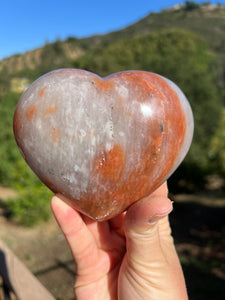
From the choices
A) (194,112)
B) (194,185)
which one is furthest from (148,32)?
(194,185)

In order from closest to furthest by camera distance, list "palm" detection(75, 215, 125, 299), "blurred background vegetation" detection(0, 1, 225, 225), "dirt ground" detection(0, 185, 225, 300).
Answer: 1. "palm" detection(75, 215, 125, 299)
2. "dirt ground" detection(0, 185, 225, 300)
3. "blurred background vegetation" detection(0, 1, 225, 225)

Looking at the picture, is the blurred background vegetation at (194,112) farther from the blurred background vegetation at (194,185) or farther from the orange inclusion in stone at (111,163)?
the orange inclusion in stone at (111,163)

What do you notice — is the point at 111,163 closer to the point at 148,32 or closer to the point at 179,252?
the point at 179,252

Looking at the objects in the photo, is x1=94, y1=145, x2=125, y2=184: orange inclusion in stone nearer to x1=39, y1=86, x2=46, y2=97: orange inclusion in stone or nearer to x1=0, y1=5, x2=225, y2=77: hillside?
x1=39, y1=86, x2=46, y2=97: orange inclusion in stone

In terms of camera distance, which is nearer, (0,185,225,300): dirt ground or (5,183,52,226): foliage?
(0,185,225,300): dirt ground

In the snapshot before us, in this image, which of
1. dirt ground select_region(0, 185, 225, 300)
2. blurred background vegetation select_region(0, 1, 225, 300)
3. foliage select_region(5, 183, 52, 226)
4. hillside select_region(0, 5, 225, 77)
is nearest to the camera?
dirt ground select_region(0, 185, 225, 300)

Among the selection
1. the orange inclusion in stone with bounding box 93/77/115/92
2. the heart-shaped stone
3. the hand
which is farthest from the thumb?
the orange inclusion in stone with bounding box 93/77/115/92

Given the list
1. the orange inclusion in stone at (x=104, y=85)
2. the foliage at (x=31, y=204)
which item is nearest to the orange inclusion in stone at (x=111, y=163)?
the orange inclusion in stone at (x=104, y=85)
